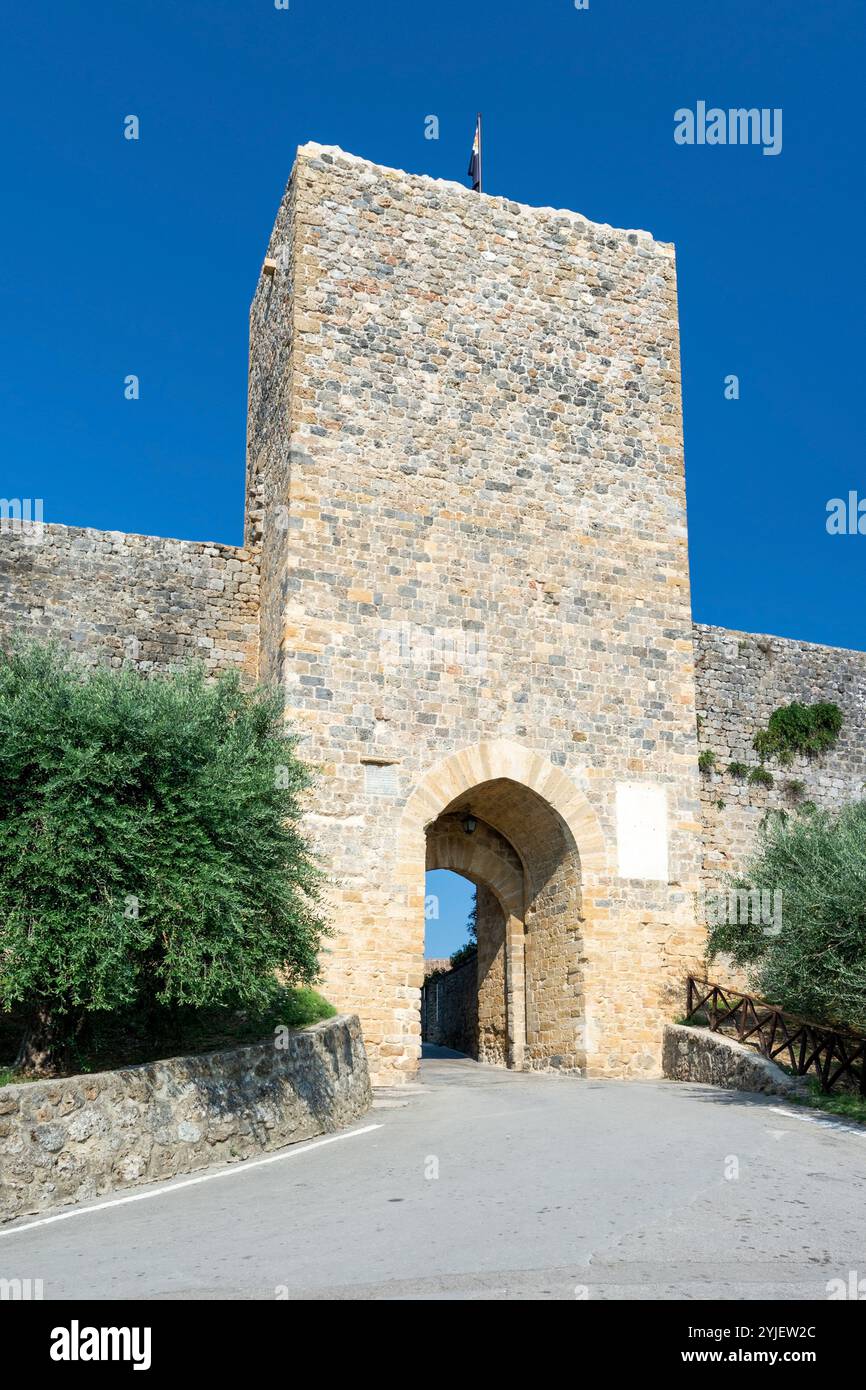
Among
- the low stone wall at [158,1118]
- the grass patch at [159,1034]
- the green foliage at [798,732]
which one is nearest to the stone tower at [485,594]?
the grass patch at [159,1034]

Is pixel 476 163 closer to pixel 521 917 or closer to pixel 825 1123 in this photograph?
→ pixel 521 917

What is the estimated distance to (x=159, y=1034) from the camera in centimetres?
1011

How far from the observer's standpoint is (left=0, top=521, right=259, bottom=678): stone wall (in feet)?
45.7

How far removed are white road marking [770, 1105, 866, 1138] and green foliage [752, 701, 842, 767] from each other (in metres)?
7.39

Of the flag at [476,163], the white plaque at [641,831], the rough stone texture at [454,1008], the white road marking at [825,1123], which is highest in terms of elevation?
the flag at [476,163]

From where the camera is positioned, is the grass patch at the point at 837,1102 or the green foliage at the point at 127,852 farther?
the grass patch at the point at 837,1102

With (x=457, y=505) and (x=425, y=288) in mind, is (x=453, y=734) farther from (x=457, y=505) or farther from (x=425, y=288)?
(x=425, y=288)

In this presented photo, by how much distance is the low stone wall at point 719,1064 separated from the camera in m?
11.6

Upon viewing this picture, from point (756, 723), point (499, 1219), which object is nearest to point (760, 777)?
point (756, 723)

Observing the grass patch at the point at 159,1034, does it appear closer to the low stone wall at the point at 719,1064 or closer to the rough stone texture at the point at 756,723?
the low stone wall at the point at 719,1064

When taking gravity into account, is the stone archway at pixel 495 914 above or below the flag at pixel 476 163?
below

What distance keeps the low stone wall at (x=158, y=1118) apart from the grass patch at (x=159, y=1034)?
475 millimetres

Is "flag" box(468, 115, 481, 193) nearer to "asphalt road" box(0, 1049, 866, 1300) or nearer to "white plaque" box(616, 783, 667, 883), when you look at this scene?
"white plaque" box(616, 783, 667, 883)

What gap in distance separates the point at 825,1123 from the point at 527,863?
617 centimetres
